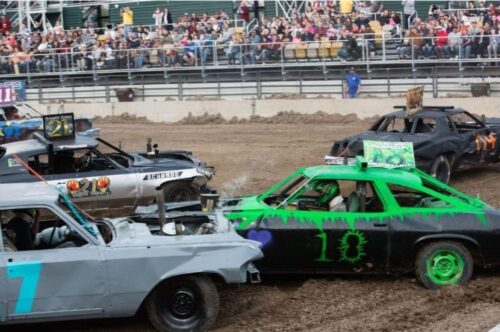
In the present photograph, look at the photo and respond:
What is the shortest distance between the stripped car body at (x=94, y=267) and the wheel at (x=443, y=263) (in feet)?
6.92

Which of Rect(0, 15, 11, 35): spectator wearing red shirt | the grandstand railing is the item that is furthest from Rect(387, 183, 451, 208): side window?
Rect(0, 15, 11, 35): spectator wearing red shirt

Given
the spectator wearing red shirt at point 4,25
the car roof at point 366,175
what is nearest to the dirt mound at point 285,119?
the spectator wearing red shirt at point 4,25

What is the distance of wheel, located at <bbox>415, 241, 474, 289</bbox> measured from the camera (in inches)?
341

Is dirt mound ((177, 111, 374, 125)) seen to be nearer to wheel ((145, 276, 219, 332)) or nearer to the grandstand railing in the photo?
the grandstand railing

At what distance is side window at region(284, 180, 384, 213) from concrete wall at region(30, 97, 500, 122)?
15641mm

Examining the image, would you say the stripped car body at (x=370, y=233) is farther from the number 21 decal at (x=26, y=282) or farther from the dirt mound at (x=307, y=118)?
the dirt mound at (x=307, y=118)

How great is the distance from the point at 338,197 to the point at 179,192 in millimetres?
4111

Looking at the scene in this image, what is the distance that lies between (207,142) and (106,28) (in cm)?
1565

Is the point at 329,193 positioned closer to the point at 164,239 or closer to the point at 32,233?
the point at 164,239

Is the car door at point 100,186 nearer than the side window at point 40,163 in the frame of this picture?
Yes

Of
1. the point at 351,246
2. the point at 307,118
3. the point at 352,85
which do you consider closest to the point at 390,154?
the point at 351,246

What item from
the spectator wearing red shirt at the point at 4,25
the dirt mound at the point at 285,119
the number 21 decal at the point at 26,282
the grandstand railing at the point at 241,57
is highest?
the spectator wearing red shirt at the point at 4,25

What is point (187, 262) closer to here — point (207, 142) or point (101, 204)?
point (101, 204)

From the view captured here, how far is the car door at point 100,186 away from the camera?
12.0m
